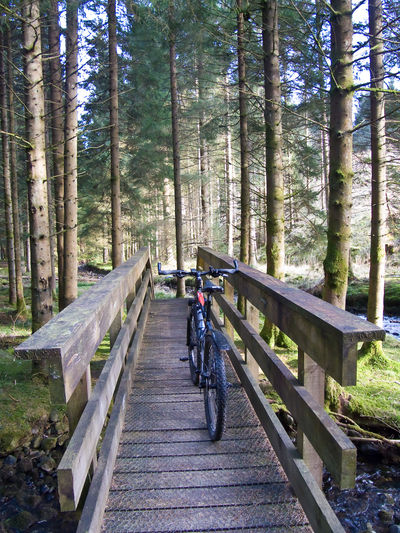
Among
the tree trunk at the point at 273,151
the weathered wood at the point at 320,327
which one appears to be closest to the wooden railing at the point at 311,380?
A: the weathered wood at the point at 320,327

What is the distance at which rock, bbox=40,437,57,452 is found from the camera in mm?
5398

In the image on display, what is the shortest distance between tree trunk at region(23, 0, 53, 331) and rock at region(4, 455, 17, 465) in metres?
1.98

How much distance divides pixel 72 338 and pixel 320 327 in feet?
3.79

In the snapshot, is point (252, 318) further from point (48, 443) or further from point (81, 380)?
point (48, 443)

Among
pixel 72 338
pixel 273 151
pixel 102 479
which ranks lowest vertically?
pixel 102 479

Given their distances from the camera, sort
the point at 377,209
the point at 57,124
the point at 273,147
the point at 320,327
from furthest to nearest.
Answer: the point at 57,124 → the point at 377,209 → the point at 273,147 → the point at 320,327

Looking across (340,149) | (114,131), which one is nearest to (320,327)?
(340,149)

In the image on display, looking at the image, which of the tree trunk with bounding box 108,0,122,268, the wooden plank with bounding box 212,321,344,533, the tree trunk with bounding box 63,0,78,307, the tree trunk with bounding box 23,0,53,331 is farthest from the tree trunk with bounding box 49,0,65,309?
the wooden plank with bounding box 212,321,344,533

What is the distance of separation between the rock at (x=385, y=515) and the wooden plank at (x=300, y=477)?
2.64 metres

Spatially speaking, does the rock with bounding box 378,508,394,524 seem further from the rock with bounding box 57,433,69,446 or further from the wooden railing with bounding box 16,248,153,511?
the rock with bounding box 57,433,69,446

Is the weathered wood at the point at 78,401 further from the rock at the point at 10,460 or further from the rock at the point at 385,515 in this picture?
the rock at the point at 385,515

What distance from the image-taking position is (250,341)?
3.34 m

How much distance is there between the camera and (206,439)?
3090mm

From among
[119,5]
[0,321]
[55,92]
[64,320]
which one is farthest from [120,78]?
[64,320]
